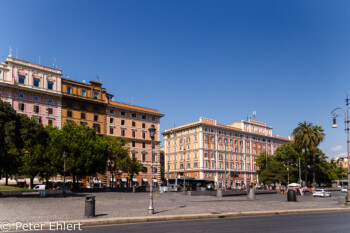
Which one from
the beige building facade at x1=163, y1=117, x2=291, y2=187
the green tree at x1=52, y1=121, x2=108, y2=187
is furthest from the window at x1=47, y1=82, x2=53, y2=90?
the beige building facade at x1=163, y1=117, x2=291, y2=187

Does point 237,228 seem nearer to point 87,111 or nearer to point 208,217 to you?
point 208,217

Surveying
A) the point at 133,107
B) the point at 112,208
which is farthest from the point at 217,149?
the point at 112,208

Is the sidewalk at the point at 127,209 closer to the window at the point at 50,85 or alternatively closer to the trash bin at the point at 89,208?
the trash bin at the point at 89,208

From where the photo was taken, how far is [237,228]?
1335cm

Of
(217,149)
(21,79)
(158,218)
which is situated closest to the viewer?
(158,218)

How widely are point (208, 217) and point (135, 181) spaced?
6425 cm

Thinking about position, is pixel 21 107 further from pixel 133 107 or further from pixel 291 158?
pixel 291 158

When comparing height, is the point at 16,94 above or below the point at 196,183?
above

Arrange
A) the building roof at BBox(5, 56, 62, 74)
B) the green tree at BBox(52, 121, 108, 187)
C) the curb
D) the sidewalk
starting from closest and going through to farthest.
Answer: the curb → the sidewalk → the green tree at BBox(52, 121, 108, 187) → the building roof at BBox(5, 56, 62, 74)

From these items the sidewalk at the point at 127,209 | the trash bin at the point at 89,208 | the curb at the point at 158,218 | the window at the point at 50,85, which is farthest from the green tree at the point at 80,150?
the curb at the point at 158,218

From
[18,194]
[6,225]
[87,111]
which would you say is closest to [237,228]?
[6,225]

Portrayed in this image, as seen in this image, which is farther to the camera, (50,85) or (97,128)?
(97,128)

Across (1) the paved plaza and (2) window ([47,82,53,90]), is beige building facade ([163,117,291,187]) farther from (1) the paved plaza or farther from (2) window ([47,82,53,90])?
(1) the paved plaza

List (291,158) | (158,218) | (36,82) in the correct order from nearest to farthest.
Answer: (158,218) → (36,82) → (291,158)
